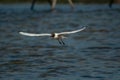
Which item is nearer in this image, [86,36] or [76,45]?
[76,45]

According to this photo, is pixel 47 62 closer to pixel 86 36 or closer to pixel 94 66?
pixel 94 66

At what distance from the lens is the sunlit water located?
17467 millimetres

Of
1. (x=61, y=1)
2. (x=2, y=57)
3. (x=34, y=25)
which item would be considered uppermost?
(x=2, y=57)

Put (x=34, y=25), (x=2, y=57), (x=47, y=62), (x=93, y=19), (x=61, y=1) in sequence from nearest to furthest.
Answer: (x=47, y=62)
(x=2, y=57)
(x=34, y=25)
(x=93, y=19)
(x=61, y=1)

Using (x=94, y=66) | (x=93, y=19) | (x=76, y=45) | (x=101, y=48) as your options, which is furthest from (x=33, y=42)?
(x=93, y=19)

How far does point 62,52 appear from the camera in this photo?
902 inches

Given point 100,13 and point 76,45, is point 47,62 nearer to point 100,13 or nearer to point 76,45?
point 76,45

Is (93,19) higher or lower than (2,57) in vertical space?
lower

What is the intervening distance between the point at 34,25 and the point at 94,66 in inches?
725

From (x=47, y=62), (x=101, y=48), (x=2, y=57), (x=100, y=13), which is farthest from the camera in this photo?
(x=100, y=13)

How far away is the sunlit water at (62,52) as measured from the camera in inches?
688

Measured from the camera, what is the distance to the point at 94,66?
18.9 m

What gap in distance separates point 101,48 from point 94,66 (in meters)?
5.22

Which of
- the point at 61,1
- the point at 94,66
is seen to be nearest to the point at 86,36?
the point at 94,66
